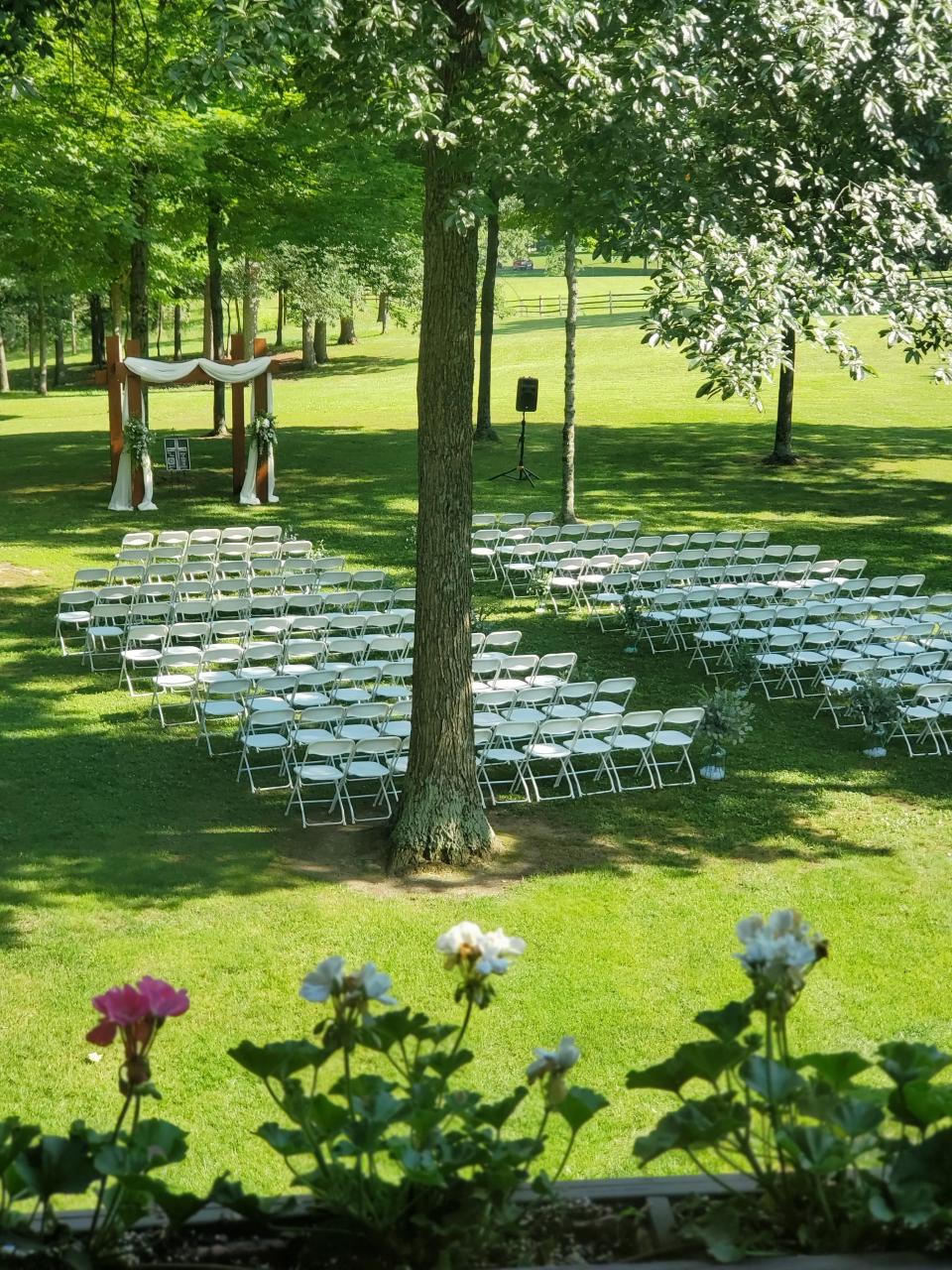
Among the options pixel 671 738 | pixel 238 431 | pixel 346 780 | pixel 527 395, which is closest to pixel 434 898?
pixel 346 780

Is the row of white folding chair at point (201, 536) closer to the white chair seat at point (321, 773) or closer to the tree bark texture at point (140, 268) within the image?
the tree bark texture at point (140, 268)

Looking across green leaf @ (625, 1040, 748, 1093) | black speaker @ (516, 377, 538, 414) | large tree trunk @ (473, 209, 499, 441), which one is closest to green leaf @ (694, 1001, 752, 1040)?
green leaf @ (625, 1040, 748, 1093)

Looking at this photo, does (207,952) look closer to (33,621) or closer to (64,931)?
(64,931)

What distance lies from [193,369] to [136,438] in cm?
159


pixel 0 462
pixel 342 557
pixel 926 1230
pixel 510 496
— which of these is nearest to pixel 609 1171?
pixel 926 1230

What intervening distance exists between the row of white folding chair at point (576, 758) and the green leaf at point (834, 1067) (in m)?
8.54

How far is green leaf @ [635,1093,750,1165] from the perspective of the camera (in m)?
2.93

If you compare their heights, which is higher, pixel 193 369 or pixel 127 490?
pixel 193 369

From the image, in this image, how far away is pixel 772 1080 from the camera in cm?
294

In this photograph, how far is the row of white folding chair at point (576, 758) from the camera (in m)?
12.0

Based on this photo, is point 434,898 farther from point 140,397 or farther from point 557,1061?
point 140,397

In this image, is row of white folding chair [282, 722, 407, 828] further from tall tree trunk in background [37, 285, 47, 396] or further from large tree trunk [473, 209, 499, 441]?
tall tree trunk in background [37, 285, 47, 396]

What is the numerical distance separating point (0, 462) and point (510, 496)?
11747 millimetres

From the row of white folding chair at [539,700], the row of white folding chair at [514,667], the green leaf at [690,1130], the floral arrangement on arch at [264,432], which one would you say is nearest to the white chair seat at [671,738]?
the row of white folding chair at [539,700]
